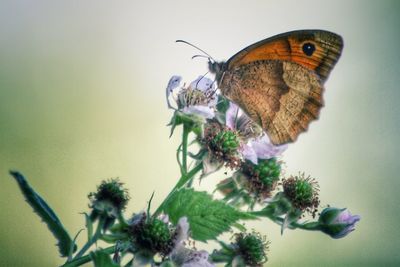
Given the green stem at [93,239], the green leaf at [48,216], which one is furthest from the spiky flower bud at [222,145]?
the green leaf at [48,216]

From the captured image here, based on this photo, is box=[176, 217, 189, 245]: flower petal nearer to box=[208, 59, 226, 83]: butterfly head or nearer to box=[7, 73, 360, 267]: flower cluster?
box=[7, 73, 360, 267]: flower cluster

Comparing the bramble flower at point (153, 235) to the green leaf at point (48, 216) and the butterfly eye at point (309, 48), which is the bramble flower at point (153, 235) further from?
the butterfly eye at point (309, 48)

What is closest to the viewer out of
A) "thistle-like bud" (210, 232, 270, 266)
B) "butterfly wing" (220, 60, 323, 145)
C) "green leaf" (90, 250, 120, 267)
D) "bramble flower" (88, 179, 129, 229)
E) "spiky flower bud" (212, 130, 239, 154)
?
"green leaf" (90, 250, 120, 267)

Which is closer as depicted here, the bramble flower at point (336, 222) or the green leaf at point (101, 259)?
the green leaf at point (101, 259)

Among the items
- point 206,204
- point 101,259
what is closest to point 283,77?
point 206,204

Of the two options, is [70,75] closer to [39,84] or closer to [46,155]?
[39,84]

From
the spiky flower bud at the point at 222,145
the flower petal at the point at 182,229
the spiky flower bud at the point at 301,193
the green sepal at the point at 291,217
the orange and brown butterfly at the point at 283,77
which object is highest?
the orange and brown butterfly at the point at 283,77

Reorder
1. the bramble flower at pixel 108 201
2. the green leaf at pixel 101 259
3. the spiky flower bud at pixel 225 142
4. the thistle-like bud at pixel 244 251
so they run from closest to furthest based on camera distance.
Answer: the green leaf at pixel 101 259 → the bramble flower at pixel 108 201 → the thistle-like bud at pixel 244 251 → the spiky flower bud at pixel 225 142

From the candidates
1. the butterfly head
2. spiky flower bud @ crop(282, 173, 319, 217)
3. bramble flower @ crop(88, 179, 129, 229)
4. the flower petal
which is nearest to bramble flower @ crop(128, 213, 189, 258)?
the flower petal
